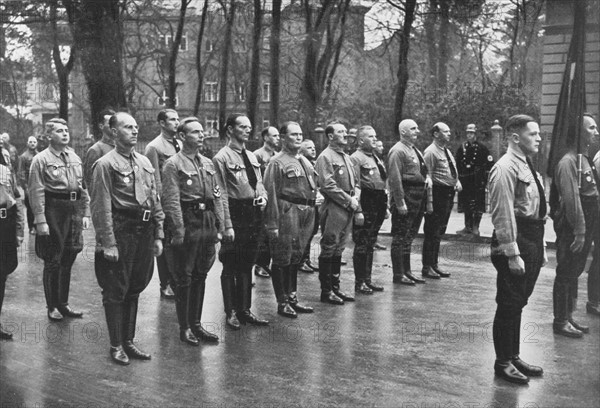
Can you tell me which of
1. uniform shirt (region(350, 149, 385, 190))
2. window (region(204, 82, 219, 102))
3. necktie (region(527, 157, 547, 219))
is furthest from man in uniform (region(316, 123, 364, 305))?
necktie (region(527, 157, 547, 219))

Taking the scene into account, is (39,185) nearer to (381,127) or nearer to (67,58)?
(67,58)

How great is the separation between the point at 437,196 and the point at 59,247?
9.79 ft

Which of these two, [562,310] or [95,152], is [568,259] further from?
[95,152]

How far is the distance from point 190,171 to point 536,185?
2.40 metres

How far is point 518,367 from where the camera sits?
15.3ft

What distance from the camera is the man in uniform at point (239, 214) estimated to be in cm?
624

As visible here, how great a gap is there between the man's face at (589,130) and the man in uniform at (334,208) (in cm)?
362

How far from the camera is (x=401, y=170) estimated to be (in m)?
7.02

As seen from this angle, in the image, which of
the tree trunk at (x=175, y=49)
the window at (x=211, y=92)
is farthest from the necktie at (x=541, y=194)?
the tree trunk at (x=175, y=49)

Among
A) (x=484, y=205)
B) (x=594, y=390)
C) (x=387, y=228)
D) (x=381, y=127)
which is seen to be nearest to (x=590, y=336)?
(x=594, y=390)

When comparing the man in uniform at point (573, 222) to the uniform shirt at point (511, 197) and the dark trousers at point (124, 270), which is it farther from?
the dark trousers at point (124, 270)

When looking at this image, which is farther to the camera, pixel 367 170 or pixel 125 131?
pixel 367 170

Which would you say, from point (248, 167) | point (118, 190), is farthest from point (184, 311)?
point (248, 167)

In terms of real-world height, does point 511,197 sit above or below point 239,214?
above
